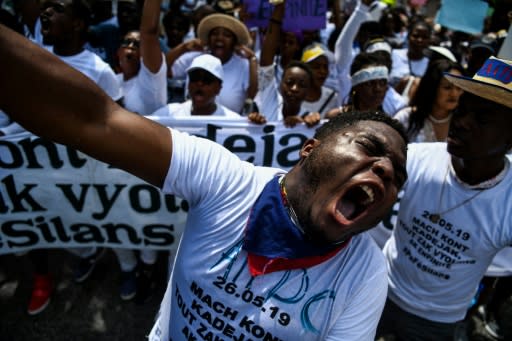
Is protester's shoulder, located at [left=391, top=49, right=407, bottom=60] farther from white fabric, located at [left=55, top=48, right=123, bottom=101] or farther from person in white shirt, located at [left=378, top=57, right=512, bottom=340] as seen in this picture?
white fabric, located at [left=55, top=48, right=123, bottom=101]

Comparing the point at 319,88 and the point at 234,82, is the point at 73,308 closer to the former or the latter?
the point at 234,82

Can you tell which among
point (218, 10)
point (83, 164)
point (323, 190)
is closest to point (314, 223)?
point (323, 190)

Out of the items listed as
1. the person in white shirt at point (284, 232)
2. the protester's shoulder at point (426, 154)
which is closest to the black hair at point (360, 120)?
the person in white shirt at point (284, 232)

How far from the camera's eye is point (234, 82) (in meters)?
3.74

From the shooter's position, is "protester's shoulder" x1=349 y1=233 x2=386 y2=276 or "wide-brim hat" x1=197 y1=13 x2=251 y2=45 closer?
"protester's shoulder" x1=349 y1=233 x2=386 y2=276

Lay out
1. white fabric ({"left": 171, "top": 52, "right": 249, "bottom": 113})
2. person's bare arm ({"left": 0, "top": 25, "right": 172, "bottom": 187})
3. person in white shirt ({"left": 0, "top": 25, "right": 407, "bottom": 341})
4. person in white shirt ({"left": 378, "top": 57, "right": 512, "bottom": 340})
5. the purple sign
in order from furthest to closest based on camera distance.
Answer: the purple sign, white fabric ({"left": 171, "top": 52, "right": 249, "bottom": 113}), person in white shirt ({"left": 378, "top": 57, "right": 512, "bottom": 340}), person in white shirt ({"left": 0, "top": 25, "right": 407, "bottom": 341}), person's bare arm ({"left": 0, "top": 25, "right": 172, "bottom": 187})

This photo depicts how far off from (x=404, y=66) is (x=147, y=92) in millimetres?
4017

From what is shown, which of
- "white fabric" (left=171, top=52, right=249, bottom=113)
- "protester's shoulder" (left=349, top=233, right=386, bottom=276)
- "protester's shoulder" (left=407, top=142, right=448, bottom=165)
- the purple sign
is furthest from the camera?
the purple sign

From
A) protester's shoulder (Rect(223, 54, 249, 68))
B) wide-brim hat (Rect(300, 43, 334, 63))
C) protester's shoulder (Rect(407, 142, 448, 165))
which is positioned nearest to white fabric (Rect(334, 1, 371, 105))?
wide-brim hat (Rect(300, 43, 334, 63))

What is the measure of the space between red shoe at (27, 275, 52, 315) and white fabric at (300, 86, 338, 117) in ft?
9.00

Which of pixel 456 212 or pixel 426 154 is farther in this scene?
pixel 426 154

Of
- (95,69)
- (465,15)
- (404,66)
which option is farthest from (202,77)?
(465,15)

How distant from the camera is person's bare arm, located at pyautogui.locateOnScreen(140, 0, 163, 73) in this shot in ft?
8.28

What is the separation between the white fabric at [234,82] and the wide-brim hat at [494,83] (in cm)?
236
